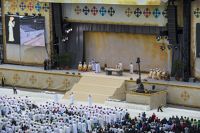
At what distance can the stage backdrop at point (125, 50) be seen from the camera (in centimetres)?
3897

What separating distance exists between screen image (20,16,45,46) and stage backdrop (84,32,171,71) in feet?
8.88

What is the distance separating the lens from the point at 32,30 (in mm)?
41844

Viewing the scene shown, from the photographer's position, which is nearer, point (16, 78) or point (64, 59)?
point (64, 59)

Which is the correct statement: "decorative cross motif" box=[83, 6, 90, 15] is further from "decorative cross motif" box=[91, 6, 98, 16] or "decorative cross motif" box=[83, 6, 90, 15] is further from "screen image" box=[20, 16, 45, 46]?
"screen image" box=[20, 16, 45, 46]

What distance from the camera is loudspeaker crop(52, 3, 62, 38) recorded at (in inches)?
1606

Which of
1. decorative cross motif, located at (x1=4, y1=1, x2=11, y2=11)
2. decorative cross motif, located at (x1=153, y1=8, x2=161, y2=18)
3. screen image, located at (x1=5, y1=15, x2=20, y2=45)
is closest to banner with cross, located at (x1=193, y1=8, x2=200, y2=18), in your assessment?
decorative cross motif, located at (x1=153, y1=8, x2=161, y2=18)

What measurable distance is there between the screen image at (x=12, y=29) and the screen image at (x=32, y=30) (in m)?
0.40

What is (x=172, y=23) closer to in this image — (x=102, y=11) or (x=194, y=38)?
(x=194, y=38)

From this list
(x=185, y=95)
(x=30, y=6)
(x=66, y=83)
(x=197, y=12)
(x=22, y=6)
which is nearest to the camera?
(x=185, y=95)

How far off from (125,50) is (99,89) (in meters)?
3.96

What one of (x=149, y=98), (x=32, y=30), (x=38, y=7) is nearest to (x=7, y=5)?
(x=38, y=7)

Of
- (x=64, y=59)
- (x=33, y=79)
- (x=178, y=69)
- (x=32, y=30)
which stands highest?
(x=32, y=30)

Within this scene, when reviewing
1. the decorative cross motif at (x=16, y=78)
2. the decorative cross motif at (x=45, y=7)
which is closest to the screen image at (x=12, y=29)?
the decorative cross motif at (x=45, y=7)

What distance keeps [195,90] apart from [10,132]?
34.4ft
